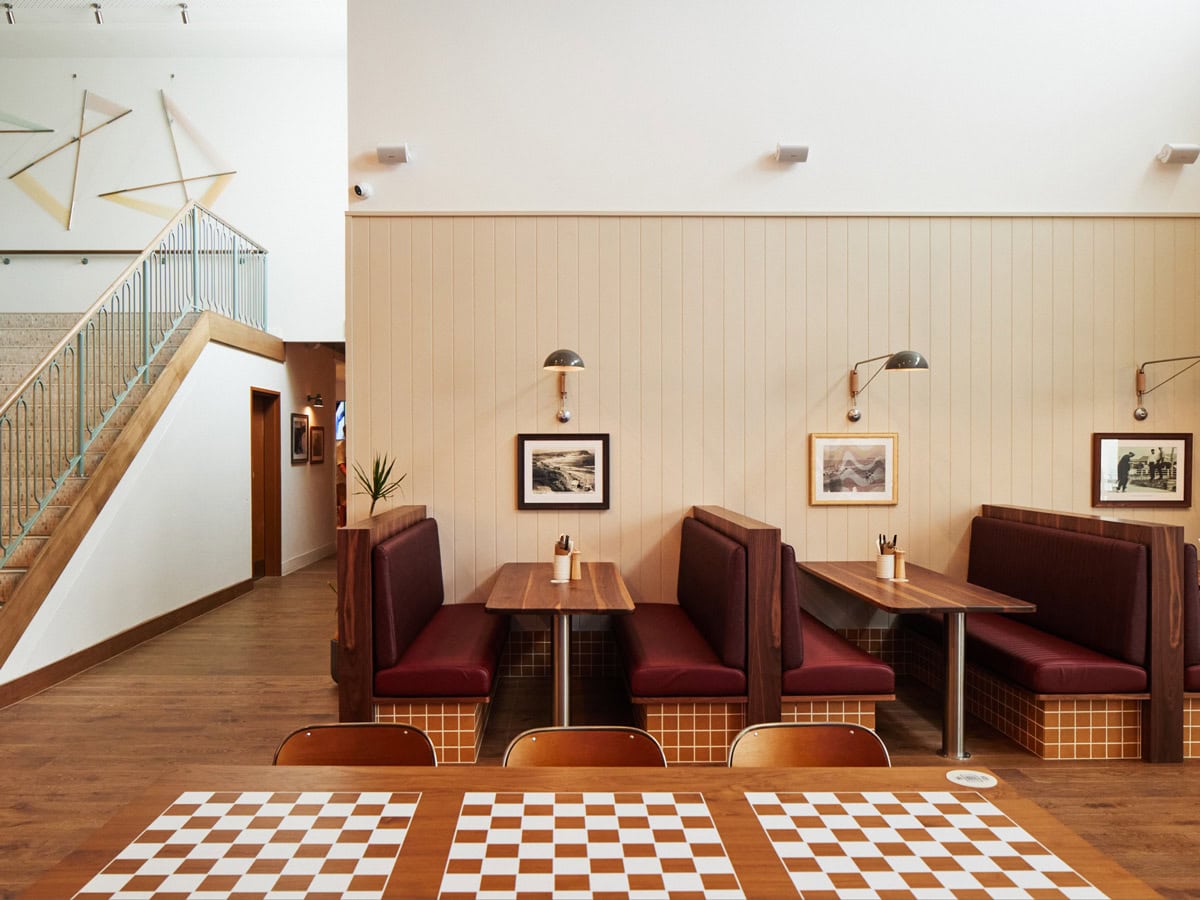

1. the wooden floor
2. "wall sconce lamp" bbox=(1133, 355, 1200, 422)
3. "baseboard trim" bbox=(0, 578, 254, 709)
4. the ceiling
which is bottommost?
the wooden floor

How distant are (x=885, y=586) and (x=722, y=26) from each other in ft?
12.3

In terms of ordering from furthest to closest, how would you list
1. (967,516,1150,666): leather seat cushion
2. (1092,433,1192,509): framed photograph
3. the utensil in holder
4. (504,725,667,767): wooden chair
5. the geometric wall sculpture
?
the geometric wall sculpture
(1092,433,1192,509): framed photograph
the utensil in holder
(967,516,1150,666): leather seat cushion
(504,725,667,767): wooden chair

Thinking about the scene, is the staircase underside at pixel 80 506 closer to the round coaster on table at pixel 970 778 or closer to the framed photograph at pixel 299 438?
the framed photograph at pixel 299 438

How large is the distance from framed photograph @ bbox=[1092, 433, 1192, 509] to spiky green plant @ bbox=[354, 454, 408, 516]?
468 centimetres

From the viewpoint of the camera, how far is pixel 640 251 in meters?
4.79

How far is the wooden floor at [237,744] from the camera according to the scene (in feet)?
9.27

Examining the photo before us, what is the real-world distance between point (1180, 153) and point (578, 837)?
5795mm

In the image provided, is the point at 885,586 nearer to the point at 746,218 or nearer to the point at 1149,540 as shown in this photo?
the point at 1149,540

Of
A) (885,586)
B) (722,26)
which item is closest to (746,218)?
(722,26)

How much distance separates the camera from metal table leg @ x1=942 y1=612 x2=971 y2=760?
3547 mm

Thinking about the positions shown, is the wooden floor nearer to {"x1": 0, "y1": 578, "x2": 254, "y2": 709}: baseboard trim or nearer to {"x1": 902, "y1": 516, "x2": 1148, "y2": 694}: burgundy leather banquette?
{"x1": 0, "y1": 578, "x2": 254, "y2": 709}: baseboard trim

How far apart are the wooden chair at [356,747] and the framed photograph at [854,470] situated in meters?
3.51

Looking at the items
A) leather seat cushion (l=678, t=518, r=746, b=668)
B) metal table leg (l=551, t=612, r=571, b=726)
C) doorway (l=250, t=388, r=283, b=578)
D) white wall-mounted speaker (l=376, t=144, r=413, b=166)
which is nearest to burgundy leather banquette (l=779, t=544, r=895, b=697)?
leather seat cushion (l=678, t=518, r=746, b=668)

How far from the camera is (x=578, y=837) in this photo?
146 centimetres
